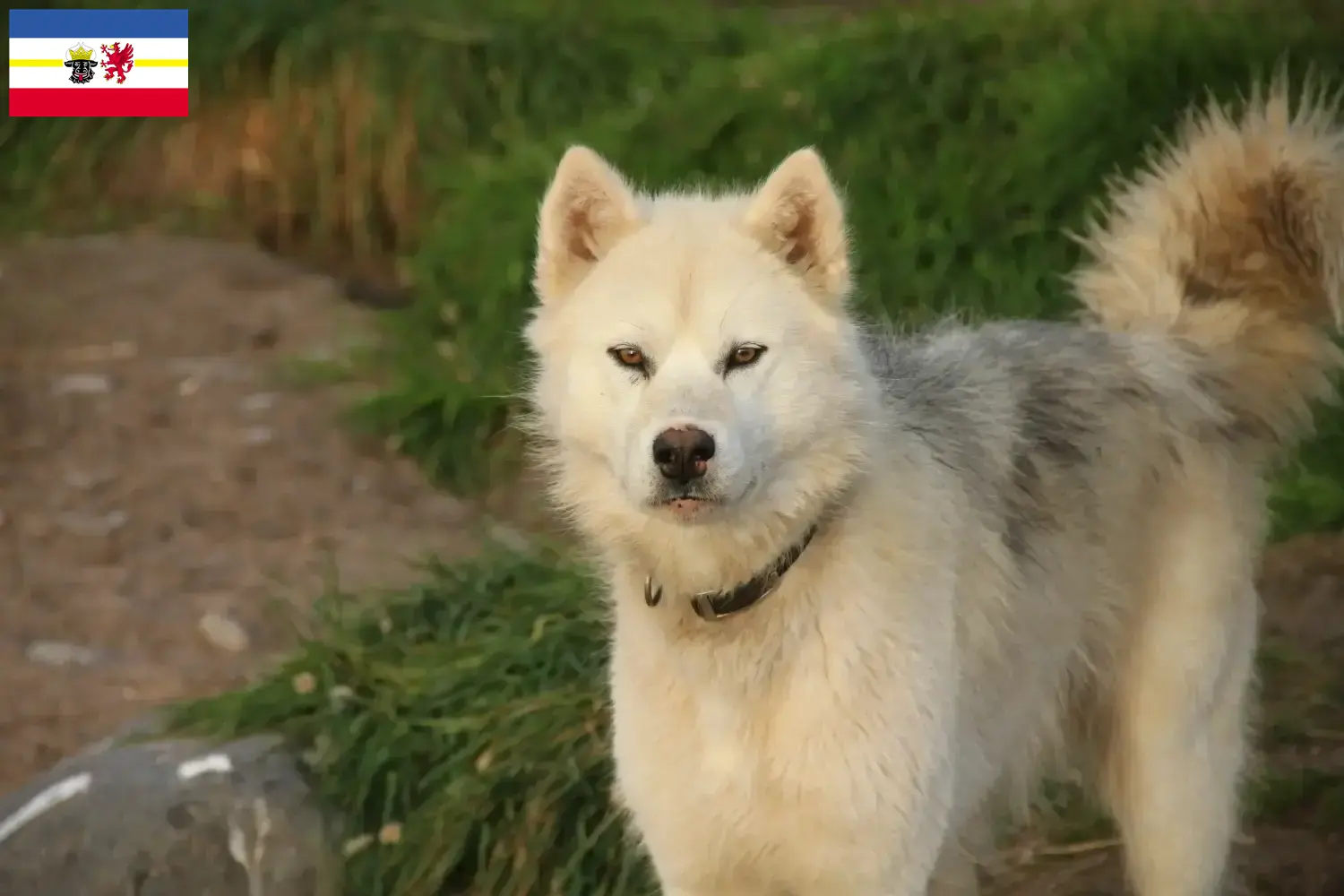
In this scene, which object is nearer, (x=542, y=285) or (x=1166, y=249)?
(x=542, y=285)

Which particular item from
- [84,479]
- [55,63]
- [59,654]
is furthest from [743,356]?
[55,63]

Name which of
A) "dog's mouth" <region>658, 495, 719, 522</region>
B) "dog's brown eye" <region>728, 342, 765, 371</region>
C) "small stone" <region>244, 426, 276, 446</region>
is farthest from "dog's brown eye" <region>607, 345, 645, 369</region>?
"small stone" <region>244, 426, 276, 446</region>

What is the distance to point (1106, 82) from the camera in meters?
5.63

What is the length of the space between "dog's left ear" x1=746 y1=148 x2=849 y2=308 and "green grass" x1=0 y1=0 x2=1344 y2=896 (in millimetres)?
843

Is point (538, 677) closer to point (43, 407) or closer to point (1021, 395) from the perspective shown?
point (1021, 395)

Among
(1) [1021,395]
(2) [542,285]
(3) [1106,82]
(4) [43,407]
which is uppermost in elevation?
(3) [1106,82]

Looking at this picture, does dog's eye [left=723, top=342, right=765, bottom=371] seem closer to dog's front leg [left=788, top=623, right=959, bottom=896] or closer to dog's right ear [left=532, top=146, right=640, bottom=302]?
dog's right ear [left=532, top=146, right=640, bottom=302]

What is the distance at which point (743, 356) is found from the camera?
2.37m

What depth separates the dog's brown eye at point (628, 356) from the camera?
7.82 feet

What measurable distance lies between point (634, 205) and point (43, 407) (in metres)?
4.21

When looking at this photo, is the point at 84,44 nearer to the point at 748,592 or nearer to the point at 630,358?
the point at 630,358

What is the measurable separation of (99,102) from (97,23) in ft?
2.26

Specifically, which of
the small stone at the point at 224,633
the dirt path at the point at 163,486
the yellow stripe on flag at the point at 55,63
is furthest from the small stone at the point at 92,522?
the yellow stripe on flag at the point at 55,63

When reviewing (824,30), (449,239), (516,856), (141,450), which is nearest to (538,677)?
(516,856)
